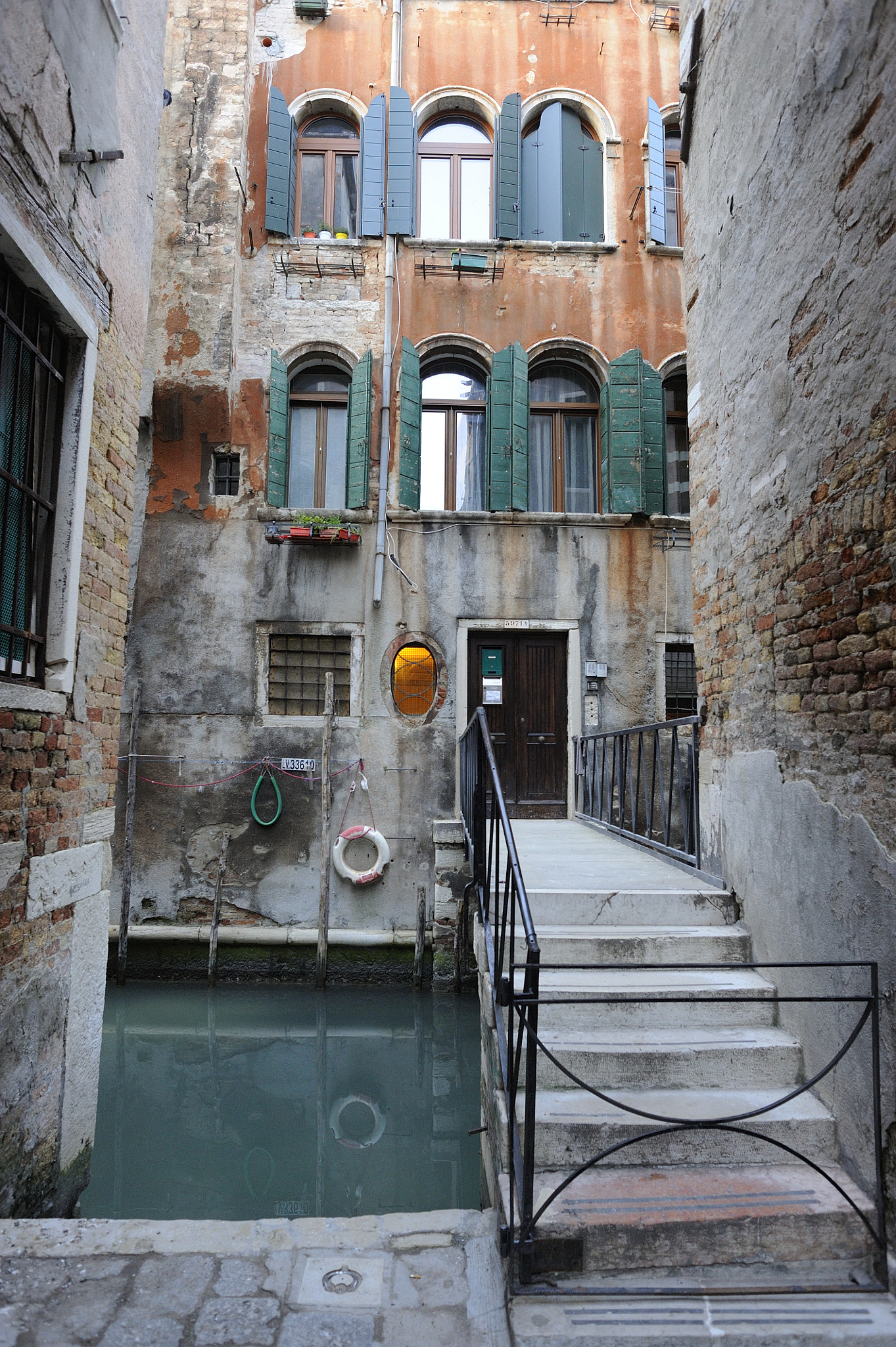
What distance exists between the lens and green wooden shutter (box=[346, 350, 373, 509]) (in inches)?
349

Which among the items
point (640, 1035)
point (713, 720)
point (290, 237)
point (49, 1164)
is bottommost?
point (49, 1164)

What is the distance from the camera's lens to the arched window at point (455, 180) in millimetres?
9703

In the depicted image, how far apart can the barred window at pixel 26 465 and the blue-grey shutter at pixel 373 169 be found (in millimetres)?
6749

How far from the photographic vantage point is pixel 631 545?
9000mm

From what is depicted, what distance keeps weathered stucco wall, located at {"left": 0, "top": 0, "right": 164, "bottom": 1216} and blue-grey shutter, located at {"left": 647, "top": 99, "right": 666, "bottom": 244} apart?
6.46m

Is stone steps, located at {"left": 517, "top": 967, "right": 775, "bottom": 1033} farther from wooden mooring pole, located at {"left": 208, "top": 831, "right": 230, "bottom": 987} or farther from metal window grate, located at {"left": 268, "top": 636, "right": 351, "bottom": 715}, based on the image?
metal window grate, located at {"left": 268, "top": 636, "right": 351, "bottom": 715}

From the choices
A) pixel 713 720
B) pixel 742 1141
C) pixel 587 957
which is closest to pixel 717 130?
pixel 713 720

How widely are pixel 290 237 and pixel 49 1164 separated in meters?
9.23

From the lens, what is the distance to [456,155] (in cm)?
980

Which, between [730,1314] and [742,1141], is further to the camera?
[742,1141]

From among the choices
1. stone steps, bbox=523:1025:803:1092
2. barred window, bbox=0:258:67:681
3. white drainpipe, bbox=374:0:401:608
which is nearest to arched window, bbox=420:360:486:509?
white drainpipe, bbox=374:0:401:608

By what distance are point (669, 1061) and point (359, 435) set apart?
7425 millimetres

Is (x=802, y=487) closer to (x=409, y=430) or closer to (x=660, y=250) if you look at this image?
(x=409, y=430)

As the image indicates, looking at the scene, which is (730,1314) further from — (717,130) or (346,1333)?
(717,130)
